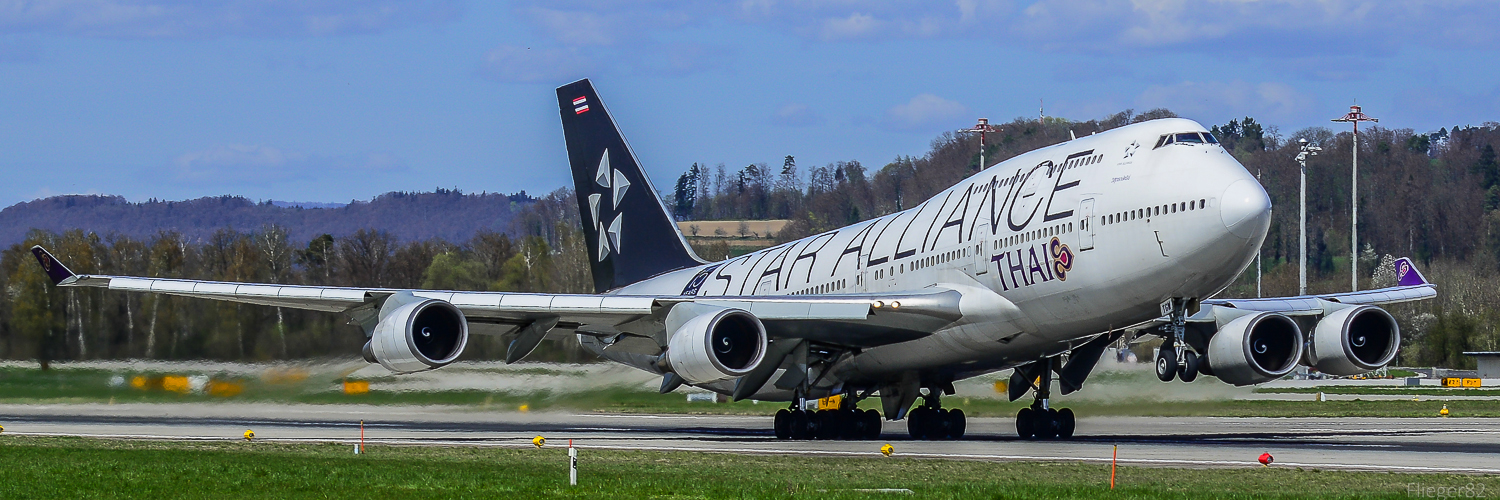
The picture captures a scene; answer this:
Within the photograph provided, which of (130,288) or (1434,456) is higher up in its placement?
(130,288)

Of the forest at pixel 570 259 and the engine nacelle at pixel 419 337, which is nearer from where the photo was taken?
the engine nacelle at pixel 419 337

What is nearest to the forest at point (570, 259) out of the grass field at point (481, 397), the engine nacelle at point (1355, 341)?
the grass field at point (481, 397)

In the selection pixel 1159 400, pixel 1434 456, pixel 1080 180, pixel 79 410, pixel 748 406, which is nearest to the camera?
pixel 1434 456

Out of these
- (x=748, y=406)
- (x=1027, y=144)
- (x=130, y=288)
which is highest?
(x=1027, y=144)

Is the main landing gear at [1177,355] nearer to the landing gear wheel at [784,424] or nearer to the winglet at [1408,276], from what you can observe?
the landing gear wheel at [784,424]

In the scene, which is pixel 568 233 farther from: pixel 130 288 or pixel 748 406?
pixel 130 288

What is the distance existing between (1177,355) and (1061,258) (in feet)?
8.31

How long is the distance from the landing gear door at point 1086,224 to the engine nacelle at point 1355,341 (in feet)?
19.2

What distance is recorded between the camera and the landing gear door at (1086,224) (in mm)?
25547

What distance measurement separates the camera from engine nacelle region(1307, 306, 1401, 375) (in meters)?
28.0

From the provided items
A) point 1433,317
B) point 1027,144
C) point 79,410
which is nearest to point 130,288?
point 79,410

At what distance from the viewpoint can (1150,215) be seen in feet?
81.1

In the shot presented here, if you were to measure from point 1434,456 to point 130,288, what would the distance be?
80.8 feet

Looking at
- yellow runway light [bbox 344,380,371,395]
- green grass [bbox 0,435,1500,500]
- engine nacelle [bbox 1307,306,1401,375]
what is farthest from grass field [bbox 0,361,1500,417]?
green grass [bbox 0,435,1500,500]
